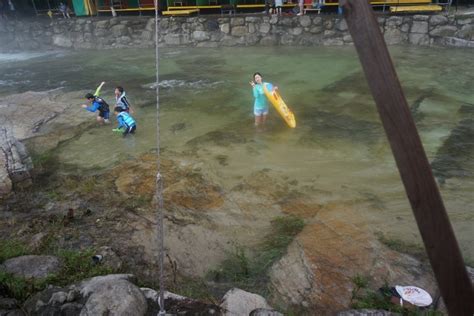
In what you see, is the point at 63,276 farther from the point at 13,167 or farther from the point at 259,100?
the point at 259,100

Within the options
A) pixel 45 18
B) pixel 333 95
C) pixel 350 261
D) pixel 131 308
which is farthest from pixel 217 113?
pixel 45 18

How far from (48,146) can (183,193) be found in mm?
4271

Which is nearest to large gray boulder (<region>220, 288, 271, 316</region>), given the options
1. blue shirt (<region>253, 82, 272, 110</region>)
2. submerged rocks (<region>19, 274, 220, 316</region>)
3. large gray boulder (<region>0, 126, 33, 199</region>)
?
submerged rocks (<region>19, 274, 220, 316</region>)

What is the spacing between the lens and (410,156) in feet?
6.31

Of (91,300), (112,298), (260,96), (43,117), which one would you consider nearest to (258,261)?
(112,298)

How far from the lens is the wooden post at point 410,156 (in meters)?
1.86

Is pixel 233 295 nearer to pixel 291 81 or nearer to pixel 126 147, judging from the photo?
pixel 126 147

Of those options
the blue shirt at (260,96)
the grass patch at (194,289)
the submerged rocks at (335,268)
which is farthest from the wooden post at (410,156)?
the blue shirt at (260,96)

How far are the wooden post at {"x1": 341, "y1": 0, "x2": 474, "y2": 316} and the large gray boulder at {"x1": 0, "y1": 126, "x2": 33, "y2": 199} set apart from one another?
6.73 m

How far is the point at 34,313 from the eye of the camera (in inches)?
137

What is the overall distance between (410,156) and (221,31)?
18.3 m

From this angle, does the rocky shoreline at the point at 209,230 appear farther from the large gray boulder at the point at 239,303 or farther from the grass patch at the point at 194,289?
the large gray boulder at the point at 239,303

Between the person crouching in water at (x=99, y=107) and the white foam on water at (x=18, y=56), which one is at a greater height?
the person crouching in water at (x=99, y=107)

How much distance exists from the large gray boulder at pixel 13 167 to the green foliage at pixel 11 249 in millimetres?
1818
